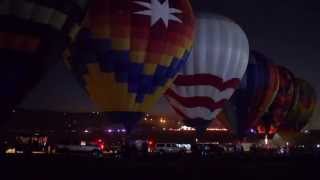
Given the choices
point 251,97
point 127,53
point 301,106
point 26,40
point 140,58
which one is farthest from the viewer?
point 301,106

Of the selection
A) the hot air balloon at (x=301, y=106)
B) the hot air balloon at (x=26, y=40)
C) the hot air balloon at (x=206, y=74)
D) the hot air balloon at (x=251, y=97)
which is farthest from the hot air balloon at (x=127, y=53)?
the hot air balloon at (x=301, y=106)

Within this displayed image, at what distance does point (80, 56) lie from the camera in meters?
38.0

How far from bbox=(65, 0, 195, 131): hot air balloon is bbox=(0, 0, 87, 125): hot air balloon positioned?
6.88m

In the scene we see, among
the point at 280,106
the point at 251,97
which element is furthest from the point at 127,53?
the point at 280,106

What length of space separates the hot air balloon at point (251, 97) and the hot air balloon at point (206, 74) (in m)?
4.80

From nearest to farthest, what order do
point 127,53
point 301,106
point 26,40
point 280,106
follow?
1. point 26,40
2. point 127,53
3. point 280,106
4. point 301,106

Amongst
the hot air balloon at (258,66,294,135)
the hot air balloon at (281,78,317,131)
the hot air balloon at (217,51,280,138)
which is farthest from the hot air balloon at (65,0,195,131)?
the hot air balloon at (281,78,317,131)

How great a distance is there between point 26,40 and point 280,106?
121 feet

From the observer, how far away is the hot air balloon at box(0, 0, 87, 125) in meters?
→ 27.8

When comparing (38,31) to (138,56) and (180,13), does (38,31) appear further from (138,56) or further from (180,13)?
(180,13)

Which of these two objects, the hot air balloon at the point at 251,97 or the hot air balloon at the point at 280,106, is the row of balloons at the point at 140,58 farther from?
the hot air balloon at the point at 280,106

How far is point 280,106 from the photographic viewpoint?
60.7m

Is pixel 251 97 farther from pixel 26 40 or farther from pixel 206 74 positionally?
pixel 26 40

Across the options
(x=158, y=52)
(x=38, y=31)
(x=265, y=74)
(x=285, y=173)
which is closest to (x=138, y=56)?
(x=158, y=52)
